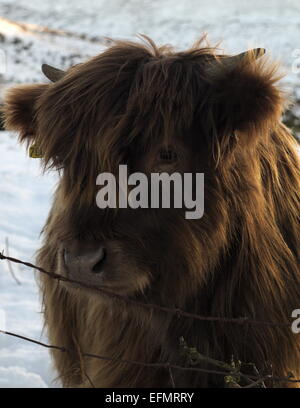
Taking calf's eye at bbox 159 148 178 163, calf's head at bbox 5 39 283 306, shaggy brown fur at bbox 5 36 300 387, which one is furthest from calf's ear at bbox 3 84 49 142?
calf's eye at bbox 159 148 178 163

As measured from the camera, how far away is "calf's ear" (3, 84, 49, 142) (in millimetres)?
2811

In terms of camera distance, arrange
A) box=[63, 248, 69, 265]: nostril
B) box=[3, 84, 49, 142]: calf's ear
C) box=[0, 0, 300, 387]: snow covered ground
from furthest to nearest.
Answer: box=[0, 0, 300, 387]: snow covered ground → box=[3, 84, 49, 142]: calf's ear → box=[63, 248, 69, 265]: nostril

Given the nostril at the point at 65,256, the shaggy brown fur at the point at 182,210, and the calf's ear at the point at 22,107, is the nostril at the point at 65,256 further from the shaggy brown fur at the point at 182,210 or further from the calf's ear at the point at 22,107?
the calf's ear at the point at 22,107

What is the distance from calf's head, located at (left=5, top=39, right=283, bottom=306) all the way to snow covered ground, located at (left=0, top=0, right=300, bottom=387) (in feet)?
0.77

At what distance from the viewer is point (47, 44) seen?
57.2 ft

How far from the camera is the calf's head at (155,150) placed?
2.30 m

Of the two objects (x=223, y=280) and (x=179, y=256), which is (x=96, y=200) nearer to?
(x=179, y=256)

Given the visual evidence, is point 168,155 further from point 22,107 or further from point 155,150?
point 22,107

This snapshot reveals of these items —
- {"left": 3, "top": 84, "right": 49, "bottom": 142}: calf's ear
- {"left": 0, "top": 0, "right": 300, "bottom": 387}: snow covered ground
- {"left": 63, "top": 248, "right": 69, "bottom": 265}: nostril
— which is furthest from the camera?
{"left": 0, "top": 0, "right": 300, "bottom": 387}: snow covered ground

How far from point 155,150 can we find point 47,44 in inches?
617

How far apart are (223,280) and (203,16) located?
20.7m

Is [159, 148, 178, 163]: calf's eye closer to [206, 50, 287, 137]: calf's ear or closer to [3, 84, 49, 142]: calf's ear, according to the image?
[206, 50, 287, 137]: calf's ear

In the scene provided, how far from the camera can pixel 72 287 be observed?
239 centimetres

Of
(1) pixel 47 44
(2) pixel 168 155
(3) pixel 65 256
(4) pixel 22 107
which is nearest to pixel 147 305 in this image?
(3) pixel 65 256
